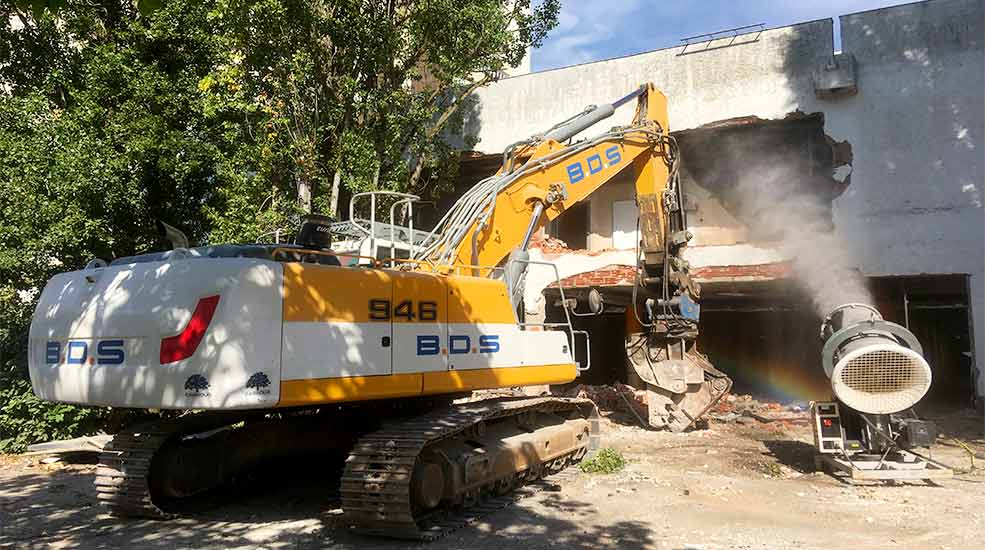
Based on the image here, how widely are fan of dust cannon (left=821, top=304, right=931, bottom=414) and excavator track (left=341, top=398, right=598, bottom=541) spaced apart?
3.20m

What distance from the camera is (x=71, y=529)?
229 inches

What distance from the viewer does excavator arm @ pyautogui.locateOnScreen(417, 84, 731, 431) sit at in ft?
23.0

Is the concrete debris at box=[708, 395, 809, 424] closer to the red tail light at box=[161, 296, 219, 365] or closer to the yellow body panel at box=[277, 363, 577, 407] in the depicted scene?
the yellow body panel at box=[277, 363, 577, 407]

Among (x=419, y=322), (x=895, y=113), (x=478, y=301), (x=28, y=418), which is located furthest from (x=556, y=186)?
(x=28, y=418)

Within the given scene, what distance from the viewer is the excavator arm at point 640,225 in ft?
23.0

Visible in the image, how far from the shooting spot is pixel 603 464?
7.79 metres

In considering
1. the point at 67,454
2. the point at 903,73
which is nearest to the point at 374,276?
the point at 67,454

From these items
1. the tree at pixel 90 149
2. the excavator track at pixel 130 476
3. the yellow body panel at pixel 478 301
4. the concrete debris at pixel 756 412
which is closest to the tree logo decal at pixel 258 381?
the yellow body panel at pixel 478 301

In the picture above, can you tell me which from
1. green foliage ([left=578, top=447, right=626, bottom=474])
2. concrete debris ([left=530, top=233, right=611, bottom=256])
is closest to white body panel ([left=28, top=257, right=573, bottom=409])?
green foliage ([left=578, top=447, right=626, bottom=474])

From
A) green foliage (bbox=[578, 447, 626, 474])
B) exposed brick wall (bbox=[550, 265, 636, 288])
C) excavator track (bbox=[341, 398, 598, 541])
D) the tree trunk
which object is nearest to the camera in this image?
excavator track (bbox=[341, 398, 598, 541])

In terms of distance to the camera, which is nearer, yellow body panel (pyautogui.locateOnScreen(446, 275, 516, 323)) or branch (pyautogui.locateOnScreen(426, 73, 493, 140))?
yellow body panel (pyautogui.locateOnScreen(446, 275, 516, 323))

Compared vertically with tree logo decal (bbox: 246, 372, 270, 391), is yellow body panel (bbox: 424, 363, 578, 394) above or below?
below

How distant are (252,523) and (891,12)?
12571 mm

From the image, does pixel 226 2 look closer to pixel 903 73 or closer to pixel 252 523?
pixel 252 523
